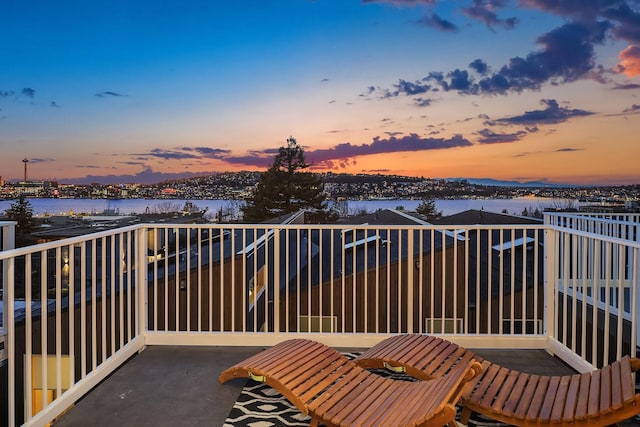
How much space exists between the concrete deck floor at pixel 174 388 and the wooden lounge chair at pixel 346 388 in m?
0.24

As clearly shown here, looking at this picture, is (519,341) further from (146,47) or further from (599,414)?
(146,47)

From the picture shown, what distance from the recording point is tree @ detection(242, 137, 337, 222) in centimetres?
2955

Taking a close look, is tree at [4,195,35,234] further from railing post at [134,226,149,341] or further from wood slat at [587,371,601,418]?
wood slat at [587,371,601,418]

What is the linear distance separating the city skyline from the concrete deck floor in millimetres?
9066

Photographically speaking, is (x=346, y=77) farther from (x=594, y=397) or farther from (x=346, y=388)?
(x=594, y=397)

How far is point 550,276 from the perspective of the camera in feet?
13.5

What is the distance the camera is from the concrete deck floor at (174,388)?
2.82m

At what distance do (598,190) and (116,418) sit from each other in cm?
1638

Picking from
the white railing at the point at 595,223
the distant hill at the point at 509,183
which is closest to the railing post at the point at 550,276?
the white railing at the point at 595,223

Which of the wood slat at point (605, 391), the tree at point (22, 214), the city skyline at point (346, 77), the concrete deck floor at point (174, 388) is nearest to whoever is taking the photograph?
the wood slat at point (605, 391)

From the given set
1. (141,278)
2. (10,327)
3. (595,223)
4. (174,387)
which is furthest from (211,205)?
(10,327)

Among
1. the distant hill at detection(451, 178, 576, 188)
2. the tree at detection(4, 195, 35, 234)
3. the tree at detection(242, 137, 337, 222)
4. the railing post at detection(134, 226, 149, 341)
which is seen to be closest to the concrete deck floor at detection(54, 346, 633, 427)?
the railing post at detection(134, 226, 149, 341)

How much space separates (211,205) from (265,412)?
119ft

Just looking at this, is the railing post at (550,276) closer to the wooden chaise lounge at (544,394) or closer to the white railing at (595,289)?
the white railing at (595,289)
